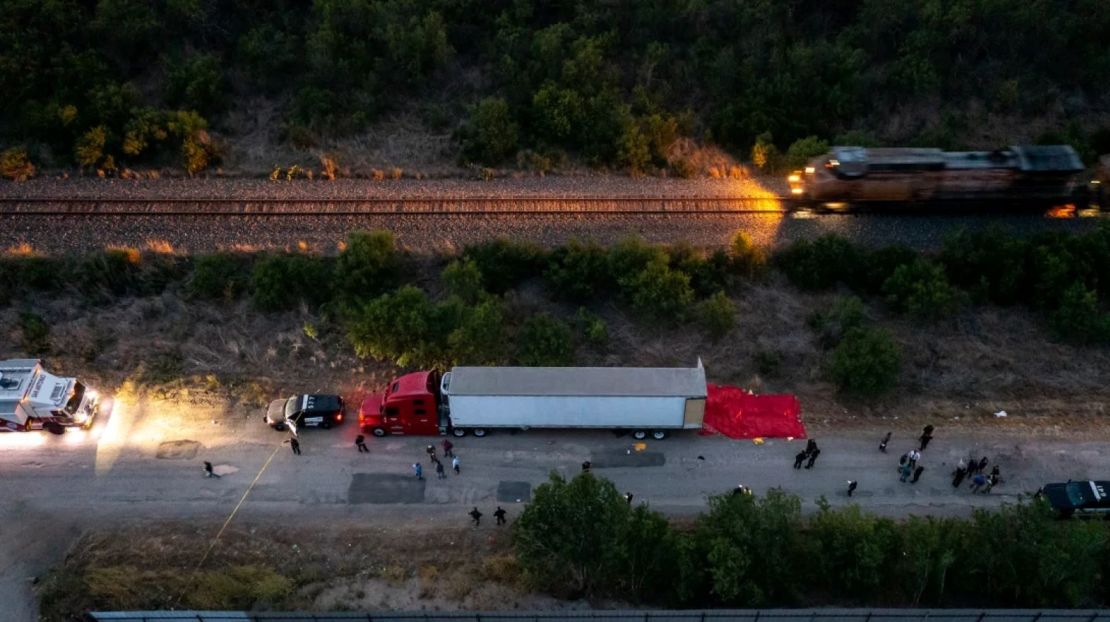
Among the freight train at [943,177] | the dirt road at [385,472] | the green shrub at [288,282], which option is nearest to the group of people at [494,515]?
the dirt road at [385,472]

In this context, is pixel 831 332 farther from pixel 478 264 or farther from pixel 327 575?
pixel 327 575

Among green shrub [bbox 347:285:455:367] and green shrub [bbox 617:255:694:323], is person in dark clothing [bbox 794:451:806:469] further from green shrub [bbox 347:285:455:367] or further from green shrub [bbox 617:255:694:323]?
green shrub [bbox 347:285:455:367]

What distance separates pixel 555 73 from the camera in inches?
1661

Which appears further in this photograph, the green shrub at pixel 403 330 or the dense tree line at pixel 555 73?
the dense tree line at pixel 555 73

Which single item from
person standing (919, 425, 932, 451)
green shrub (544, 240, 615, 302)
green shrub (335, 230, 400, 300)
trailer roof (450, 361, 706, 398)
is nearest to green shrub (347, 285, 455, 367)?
trailer roof (450, 361, 706, 398)

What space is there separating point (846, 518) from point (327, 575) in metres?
15.6

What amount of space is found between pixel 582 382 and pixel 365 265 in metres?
10.5

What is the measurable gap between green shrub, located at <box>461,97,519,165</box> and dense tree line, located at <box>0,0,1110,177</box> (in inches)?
3.2

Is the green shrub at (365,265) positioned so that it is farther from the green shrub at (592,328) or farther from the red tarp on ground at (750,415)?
the red tarp on ground at (750,415)

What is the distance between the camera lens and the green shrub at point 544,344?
3020cm

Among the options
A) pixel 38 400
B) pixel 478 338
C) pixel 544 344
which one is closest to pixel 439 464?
pixel 478 338

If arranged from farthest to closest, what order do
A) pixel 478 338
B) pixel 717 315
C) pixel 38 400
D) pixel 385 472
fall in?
1. pixel 717 315
2. pixel 478 338
3. pixel 38 400
4. pixel 385 472

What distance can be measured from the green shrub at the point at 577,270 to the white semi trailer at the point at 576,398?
5559mm

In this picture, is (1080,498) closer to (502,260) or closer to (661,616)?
(661,616)
